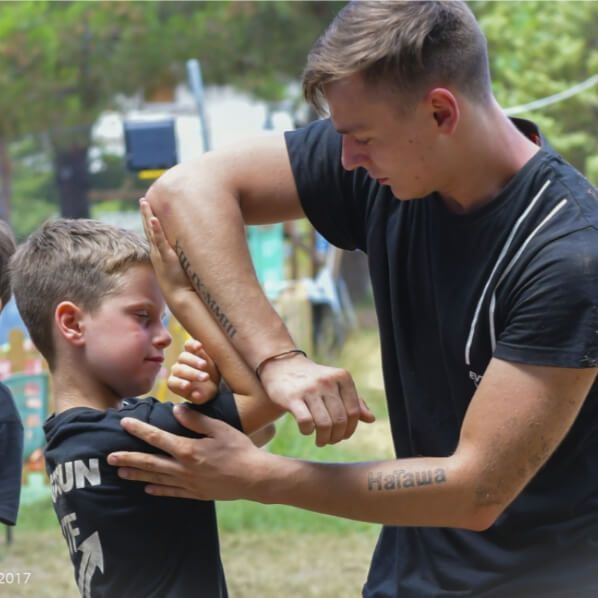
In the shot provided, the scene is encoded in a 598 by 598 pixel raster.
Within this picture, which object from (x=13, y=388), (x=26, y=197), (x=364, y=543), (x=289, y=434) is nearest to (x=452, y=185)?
(x=364, y=543)

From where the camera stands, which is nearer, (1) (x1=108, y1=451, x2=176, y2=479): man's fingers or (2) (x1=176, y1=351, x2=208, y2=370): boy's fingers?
(1) (x1=108, y1=451, x2=176, y2=479): man's fingers

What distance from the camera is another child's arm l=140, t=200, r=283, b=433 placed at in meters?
2.11

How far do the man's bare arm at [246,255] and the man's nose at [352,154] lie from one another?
0.99ft

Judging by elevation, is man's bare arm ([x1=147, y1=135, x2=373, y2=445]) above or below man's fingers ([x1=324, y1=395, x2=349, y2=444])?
above

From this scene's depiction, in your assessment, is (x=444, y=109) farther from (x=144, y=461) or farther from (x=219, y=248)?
(x=144, y=461)

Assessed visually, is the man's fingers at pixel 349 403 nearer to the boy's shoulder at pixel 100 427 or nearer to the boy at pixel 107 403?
the boy at pixel 107 403

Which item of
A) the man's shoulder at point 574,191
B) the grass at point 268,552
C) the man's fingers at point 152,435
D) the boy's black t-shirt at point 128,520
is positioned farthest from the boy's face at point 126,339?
the grass at point 268,552

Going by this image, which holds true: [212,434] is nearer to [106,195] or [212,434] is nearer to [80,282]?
[80,282]

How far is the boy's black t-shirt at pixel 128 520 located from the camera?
2121 mm

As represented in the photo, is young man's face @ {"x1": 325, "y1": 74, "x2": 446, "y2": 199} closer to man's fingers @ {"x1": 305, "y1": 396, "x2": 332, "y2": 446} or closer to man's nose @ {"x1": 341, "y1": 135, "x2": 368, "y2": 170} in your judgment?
man's nose @ {"x1": 341, "y1": 135, "x2": 368, "y2": 170}

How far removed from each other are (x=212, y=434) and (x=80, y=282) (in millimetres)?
514

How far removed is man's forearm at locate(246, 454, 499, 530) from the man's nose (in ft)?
1.77

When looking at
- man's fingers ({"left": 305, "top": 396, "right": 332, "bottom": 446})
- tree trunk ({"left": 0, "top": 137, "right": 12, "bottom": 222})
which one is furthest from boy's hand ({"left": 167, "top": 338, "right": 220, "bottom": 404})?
tree trunk ({"left": 0, "top": 137, "right": 12, "bottom": 222})

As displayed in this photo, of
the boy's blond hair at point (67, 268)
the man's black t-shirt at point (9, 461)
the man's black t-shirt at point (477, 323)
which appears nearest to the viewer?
the man's black t-shirt at point (477, 323)
